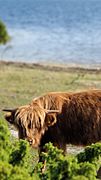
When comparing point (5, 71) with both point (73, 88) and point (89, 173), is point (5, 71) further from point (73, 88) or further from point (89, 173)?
point (89, 173)

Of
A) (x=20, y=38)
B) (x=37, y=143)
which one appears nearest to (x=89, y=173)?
(x=37, y=143)

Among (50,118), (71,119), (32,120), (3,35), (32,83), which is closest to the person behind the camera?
(32,120)

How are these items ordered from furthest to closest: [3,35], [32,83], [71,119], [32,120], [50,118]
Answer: [3,35] → [32,83] → [71,119] → [50,118] → [32,120]

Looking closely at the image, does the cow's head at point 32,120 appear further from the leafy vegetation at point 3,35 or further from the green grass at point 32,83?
the leafy vegetation at point 3,35

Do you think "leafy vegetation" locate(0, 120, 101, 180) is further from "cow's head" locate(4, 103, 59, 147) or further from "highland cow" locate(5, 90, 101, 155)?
"highland cow" locate(5, 90, 101, 155)

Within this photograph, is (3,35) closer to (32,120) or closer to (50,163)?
(32,120)

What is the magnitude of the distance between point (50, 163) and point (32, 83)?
16.0 metres

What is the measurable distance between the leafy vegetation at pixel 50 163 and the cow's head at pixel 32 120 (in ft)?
5.62

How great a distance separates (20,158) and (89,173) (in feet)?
3.43

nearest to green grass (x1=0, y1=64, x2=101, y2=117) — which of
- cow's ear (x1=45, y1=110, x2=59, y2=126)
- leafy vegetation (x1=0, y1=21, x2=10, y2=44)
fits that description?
leafy vegetation (x1=0, y1=21, x2=10, y2=44)

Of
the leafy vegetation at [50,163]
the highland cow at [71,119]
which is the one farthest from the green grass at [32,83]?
the leafy vegetation at [50,163]

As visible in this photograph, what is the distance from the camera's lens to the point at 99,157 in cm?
726

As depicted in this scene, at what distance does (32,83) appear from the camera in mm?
22984

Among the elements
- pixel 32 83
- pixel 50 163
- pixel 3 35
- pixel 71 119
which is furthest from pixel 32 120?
pixel 3 35
